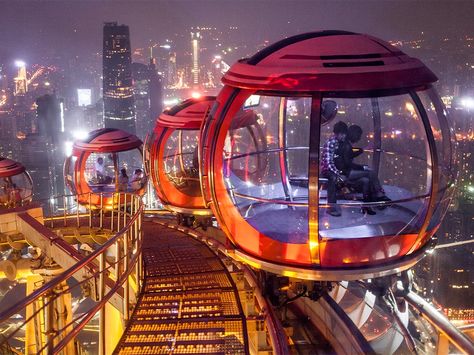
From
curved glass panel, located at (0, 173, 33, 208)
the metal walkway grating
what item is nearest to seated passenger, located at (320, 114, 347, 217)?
the metal walkway grating

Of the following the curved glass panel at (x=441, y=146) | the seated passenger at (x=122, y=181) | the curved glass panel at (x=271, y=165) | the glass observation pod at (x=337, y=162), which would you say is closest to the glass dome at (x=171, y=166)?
the curved glass panel at (x=271, y=165)

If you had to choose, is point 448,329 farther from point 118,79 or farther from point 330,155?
point 118,79

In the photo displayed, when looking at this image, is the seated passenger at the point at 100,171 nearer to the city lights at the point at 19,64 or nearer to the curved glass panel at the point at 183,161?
the curved glass panel at the point at 183,161

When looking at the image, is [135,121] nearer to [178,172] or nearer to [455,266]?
[455,266]

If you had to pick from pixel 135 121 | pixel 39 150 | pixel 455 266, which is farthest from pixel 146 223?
pixel 135 121

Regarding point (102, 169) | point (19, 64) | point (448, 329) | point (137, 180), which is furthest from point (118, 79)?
point (448, 329)
